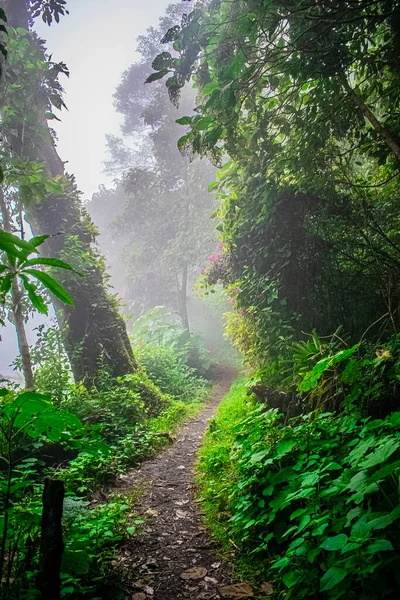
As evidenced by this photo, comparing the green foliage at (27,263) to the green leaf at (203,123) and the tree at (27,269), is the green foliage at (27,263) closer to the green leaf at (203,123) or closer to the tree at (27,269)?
the tree at (27,269)

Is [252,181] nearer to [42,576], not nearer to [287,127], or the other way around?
[287,127]

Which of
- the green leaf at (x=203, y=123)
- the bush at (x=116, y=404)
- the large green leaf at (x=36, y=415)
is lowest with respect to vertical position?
the large green leaf at (x=36, y=415)

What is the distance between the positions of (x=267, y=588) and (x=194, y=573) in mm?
618

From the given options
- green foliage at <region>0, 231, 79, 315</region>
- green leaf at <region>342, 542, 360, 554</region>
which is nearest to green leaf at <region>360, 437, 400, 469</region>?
green leaf at <region>342, 542, 360, 554</region>

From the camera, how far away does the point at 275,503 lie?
255 centimetres

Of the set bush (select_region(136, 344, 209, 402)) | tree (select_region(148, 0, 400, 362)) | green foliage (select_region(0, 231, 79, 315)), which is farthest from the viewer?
bush (select_region(136, 344, 209, 402))

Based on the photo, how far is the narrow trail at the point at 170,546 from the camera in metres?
2.44

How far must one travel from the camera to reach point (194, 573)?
2609 millimetres

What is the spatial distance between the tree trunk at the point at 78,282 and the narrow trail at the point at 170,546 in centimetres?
347

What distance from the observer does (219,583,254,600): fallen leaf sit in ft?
7.41

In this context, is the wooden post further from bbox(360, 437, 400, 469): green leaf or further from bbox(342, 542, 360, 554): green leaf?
bbox(360, 437, 400, 469): green leaf

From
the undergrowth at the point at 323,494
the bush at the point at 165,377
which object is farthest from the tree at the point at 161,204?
the undergrowth at the point at 323,494

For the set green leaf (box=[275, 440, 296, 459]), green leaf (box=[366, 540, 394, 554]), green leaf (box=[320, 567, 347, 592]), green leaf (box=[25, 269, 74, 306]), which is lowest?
green leaf (box=[320, 567, 347, 592])

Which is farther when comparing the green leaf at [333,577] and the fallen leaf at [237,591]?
the fallen leaf at [237,591]
